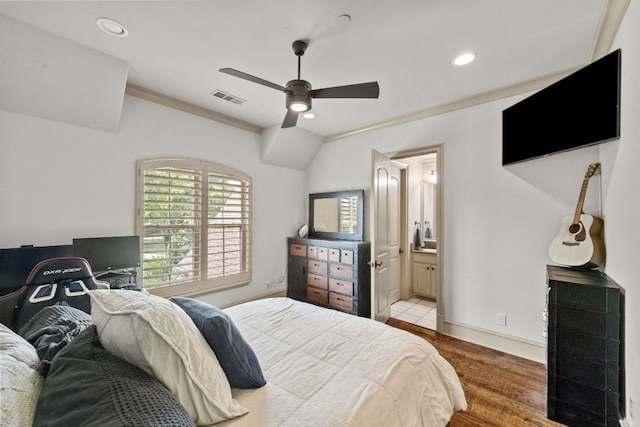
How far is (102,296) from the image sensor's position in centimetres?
114

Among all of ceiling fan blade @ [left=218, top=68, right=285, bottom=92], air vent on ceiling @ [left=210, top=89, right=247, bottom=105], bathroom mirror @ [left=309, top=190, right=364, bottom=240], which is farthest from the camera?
bathroom mirror @ [left=309, top=190, right=364, bottom=240]

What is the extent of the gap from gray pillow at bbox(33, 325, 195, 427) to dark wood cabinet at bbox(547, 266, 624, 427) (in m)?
2.36

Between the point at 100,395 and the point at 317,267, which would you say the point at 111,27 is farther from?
the point at 317,267

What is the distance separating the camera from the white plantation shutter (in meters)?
3.02

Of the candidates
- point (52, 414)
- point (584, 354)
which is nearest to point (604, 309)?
point (584, 354)

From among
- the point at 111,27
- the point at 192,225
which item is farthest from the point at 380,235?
the point at 111,27

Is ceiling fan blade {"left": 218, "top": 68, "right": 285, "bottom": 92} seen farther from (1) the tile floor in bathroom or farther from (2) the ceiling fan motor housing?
(1) the tile floor in bathroom

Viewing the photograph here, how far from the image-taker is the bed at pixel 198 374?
749 millimetres

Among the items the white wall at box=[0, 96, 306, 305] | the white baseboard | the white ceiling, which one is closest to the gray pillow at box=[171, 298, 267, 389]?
the white ceiling

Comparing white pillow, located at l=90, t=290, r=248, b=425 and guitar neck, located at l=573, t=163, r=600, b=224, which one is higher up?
guitar neck, located at l=573, t=163, r=600, b=224

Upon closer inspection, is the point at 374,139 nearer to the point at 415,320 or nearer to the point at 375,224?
the point at 375,224

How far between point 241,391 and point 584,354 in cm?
223

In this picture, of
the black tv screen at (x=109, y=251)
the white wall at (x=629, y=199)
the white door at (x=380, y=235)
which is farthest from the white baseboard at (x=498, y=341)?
the black tv screen at (x=109, y=251)

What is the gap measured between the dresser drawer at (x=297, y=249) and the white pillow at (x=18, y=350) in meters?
3.32
